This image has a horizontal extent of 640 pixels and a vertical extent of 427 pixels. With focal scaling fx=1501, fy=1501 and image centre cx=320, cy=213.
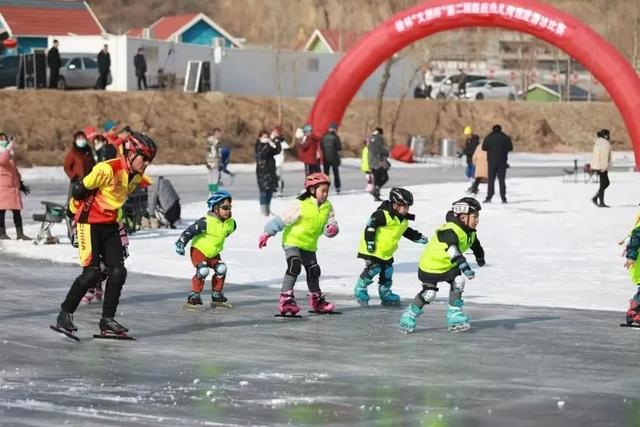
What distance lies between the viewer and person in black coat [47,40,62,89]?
4762 centimetres

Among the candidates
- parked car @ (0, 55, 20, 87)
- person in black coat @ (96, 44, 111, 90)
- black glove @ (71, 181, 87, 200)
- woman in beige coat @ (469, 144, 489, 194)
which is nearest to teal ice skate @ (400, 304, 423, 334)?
black glove @ (71, 181, 87, 200)

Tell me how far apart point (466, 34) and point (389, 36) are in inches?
2483

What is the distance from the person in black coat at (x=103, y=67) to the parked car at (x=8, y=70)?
315cm

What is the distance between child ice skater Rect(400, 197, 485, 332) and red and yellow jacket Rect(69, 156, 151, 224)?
2.50m

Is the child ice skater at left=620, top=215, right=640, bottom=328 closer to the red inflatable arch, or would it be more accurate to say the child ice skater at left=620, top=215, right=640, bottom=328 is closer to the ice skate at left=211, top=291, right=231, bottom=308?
the ice skate at left=211, top=291, right=231, bottom=308

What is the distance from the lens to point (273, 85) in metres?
63.2

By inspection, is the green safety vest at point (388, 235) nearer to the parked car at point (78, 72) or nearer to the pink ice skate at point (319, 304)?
the pink ice skate at point (319, 304)

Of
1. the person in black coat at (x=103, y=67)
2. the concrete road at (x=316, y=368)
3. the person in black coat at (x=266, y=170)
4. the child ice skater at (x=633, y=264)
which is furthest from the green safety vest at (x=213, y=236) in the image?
the person in black coat at (x=103, y=67)

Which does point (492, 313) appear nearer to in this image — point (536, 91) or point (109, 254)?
point (109, 254)

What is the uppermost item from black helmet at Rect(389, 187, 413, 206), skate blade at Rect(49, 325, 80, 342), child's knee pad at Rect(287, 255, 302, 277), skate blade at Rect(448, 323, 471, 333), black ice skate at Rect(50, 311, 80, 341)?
black helmet at Rect(389, 187, 413, 206)

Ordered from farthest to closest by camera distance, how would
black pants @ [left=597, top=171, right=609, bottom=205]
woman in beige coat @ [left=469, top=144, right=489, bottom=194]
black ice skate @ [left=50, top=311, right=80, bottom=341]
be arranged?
woman in beige coat @ [left=469, top=144, right=489, bottom=194] < black pants @ [left=597, top=171, right=609, bottom=205] < black ice skate @ [left=50, top=311, right=80, bottom=341]

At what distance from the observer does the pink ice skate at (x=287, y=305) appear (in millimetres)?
13078

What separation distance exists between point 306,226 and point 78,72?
40698mm

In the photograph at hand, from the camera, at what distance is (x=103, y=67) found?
1969 inches
